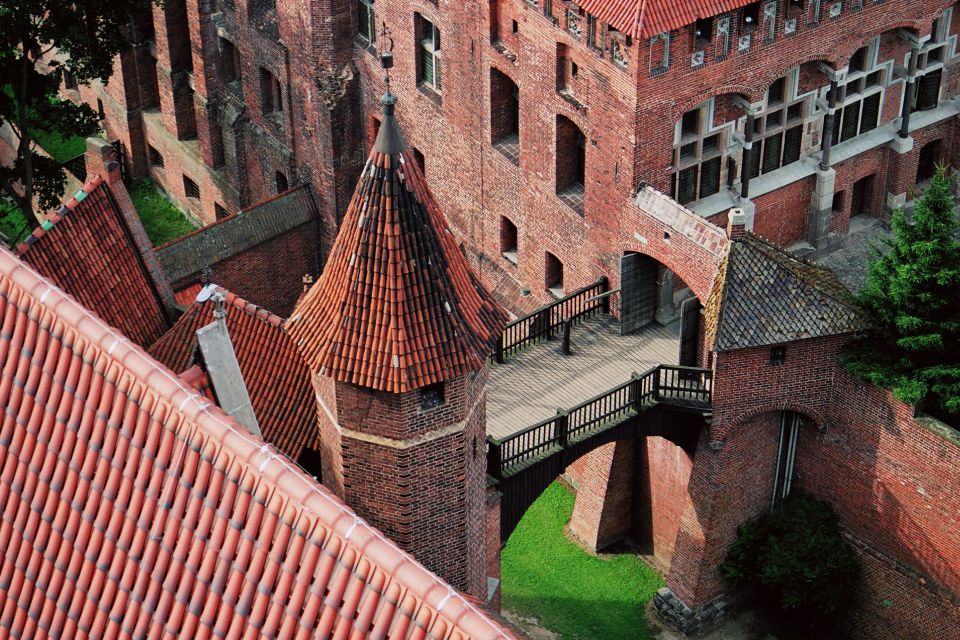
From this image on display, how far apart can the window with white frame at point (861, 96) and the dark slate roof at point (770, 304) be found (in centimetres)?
677

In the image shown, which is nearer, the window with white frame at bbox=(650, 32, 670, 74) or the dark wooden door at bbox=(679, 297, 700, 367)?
the window with white frame at bbox=(650, 32, 670, 74)

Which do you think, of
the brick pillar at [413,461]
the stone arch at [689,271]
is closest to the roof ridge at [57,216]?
the brick pillar at [413,461]

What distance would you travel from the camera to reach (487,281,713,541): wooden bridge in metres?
37.9

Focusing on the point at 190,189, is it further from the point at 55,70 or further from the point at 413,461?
the point at 413,461

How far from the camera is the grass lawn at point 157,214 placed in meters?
55.7

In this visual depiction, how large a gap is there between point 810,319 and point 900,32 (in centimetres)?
889

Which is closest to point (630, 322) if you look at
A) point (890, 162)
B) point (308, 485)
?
point (890, 162)

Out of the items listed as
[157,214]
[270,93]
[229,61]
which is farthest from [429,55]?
[157,214]

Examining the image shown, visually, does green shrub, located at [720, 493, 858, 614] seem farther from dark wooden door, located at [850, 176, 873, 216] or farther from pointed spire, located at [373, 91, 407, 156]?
pointed spire, located at [373, 91, 407, 156]

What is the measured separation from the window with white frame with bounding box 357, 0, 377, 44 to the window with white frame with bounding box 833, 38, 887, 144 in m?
11.6

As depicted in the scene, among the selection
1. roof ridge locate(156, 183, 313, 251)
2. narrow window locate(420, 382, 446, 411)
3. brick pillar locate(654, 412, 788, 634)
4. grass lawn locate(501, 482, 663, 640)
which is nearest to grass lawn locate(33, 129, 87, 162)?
roof ridge locate(156, 183, 313, 251)

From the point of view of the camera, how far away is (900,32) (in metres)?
42.8

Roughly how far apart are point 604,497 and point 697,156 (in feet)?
26.9

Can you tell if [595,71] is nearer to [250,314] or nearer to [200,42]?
[250,314]
